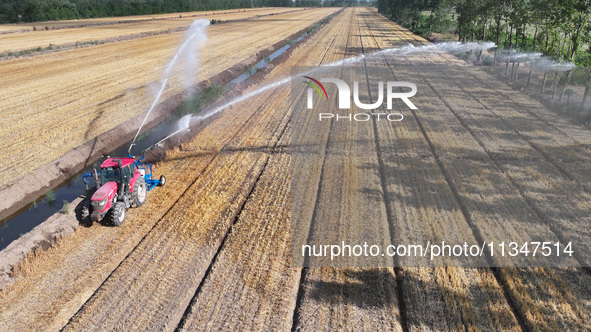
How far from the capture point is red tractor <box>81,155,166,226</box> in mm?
8867

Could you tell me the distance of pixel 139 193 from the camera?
395 inches

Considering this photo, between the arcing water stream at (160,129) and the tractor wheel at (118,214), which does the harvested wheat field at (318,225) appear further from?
the arcing water stream at (160,129)

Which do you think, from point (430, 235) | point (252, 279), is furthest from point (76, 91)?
point (430, 235)

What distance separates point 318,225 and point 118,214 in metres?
4.38

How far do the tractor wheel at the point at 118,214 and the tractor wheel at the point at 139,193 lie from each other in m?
0.50

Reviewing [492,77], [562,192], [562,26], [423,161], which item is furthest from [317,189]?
[492,77]

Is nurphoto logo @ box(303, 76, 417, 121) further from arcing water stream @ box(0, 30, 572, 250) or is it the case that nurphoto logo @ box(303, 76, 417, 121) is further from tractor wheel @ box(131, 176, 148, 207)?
tractor wheel @ box(131, 176, 148, 207)

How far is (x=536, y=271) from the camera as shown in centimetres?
787

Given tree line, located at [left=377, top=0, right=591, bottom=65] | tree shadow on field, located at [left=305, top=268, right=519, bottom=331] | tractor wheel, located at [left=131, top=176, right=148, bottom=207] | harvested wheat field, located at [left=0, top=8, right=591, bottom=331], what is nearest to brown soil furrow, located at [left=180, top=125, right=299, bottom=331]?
harvested wheat field, located at [left=0, top=8, right=591, bottom=331]

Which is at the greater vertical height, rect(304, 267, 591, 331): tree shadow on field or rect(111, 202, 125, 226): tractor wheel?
rect(111, 202, 125, 226): tractor wheel

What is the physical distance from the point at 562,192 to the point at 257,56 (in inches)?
1083

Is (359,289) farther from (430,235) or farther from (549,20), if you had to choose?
(549,20)

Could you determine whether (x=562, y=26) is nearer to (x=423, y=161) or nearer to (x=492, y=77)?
(x=492, y=77)

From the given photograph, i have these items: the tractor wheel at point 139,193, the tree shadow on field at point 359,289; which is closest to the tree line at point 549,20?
the tree shadow on field at point 359,289
